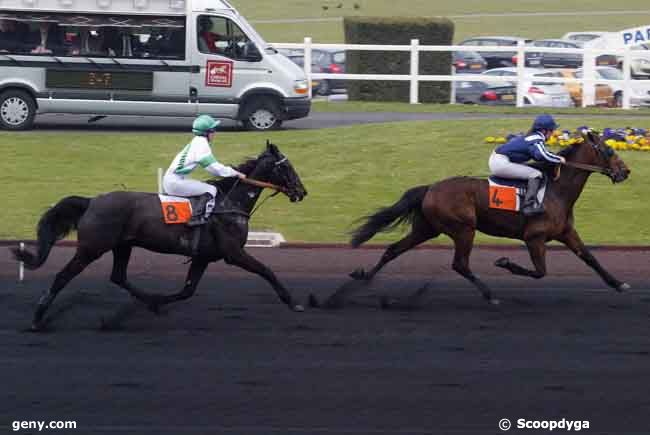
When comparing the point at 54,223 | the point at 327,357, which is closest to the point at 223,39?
the point at 54,223

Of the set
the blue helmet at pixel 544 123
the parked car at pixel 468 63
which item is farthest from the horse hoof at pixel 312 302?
the parked car at pixel 468 63

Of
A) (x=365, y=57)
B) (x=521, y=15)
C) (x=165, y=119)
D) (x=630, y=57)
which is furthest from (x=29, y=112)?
(x=521, y=15)

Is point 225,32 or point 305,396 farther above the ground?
point 225,32

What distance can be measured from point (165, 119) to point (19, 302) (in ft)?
42.7

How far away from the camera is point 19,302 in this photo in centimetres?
1092

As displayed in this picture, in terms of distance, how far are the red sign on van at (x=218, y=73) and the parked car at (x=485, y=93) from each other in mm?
7888

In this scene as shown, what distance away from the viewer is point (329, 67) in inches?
1233

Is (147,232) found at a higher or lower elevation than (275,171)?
lower

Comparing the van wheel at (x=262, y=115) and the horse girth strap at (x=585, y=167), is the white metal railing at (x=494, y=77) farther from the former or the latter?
the horse girth strap at (x=585, y=167)

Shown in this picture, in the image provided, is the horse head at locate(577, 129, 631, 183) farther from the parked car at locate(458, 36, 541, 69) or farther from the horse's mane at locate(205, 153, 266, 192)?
the parked car at locate(458, 36, 541, 69)

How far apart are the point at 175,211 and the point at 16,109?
12.0m

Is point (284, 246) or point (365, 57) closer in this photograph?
point (284, 246)

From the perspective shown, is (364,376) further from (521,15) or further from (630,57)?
(521,15)

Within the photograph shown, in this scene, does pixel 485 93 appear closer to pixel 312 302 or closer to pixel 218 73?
pixel 218 73
